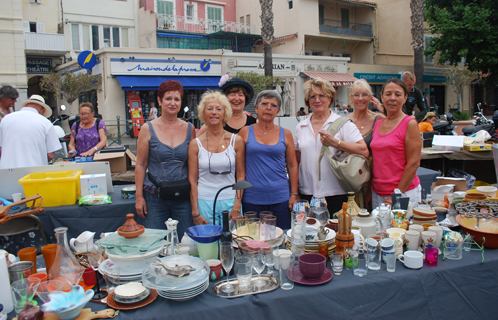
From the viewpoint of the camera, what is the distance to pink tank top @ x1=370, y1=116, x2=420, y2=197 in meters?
2.97

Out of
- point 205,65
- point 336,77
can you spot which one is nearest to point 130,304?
point 205,65

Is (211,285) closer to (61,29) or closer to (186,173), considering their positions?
(186,173)

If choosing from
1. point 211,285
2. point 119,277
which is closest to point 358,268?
point 211,285

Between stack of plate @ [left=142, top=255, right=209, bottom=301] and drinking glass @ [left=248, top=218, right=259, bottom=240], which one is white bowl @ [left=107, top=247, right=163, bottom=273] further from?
drinking glass @ [left=248, top=218, right=259, bottom=240]

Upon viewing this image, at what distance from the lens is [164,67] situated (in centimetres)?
1870

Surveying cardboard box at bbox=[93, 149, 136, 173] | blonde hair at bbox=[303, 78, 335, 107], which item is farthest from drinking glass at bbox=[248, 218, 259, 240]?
cardboard box at bbox=[93, 149, 136, 173]

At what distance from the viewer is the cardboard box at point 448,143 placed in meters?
5.43

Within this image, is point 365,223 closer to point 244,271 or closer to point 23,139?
point 244,271

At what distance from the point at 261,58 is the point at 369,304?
66.8ft

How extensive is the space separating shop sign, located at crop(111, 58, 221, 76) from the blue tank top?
16595 mm

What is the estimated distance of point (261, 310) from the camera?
175 centimetres

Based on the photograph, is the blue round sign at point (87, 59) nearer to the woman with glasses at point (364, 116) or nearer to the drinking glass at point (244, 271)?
the woman with glasses at point (364, 116)

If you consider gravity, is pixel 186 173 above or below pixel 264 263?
above

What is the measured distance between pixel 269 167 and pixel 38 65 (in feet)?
76.2
